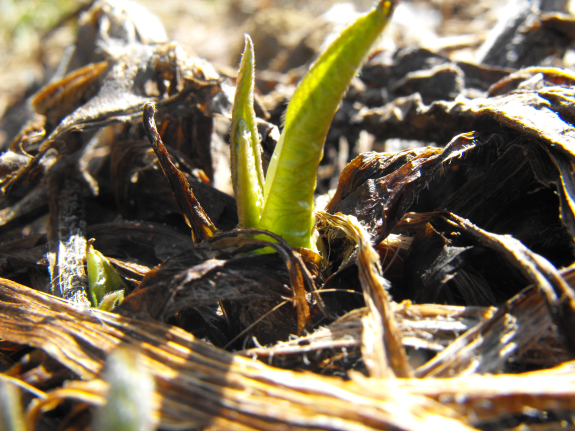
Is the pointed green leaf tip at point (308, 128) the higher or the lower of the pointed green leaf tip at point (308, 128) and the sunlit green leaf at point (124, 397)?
the higher

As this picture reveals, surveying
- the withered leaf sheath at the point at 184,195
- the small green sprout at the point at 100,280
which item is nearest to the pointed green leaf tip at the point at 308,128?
the withered leaf sheath at the point at 184,195

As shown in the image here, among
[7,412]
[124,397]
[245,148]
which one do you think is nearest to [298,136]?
[245,148]

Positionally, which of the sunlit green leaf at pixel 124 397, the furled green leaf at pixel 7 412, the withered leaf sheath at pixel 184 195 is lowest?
the furled green leaf at pixel 7 412

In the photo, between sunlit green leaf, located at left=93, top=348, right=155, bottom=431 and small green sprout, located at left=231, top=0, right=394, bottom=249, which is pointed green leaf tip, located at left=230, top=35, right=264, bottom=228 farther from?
sunlit green leaf, located at left=93, top=348, right=155, bottom=431

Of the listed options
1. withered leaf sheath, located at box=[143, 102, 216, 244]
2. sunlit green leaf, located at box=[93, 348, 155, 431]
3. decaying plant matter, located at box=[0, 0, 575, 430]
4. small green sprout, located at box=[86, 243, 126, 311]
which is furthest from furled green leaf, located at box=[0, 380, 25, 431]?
withered leaf sheath, located at box=[143, 102, 216, 244]

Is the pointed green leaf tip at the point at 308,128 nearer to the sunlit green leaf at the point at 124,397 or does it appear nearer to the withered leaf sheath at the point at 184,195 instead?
the withered leaf sheath at the point at 184,195

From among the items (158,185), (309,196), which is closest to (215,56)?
(158,185)

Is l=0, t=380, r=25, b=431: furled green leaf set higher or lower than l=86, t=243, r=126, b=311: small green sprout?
lower
